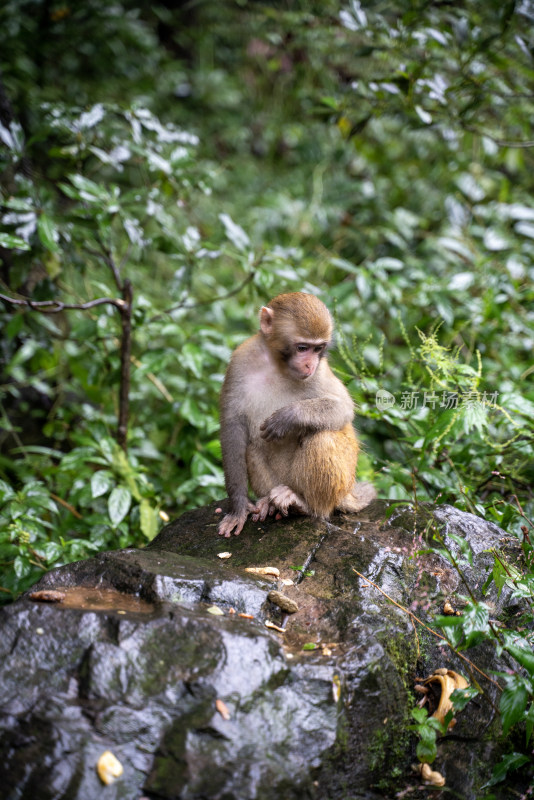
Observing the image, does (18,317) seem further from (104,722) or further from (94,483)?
(104,722)

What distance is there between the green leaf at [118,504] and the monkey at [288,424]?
2.87ft

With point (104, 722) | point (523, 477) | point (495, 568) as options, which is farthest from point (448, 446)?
point (104, 722)

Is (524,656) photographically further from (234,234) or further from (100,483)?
(234,234)

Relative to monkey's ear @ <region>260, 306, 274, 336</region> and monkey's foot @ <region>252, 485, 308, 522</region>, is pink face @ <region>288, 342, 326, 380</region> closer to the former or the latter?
monkey's ear @ <region>260, 306, 274, 336</region>

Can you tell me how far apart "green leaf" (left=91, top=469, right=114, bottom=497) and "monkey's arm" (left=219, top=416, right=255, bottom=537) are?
0.97 metres

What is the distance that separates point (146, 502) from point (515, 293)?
12.8 ft

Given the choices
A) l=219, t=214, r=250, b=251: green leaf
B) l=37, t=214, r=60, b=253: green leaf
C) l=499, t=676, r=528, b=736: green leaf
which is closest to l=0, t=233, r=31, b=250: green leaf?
l=37, t=214, r=60, b=253: green leaf

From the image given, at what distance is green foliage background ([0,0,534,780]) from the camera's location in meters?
4.55

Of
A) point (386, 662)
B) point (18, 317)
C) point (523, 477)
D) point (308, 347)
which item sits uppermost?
point (308, 347)

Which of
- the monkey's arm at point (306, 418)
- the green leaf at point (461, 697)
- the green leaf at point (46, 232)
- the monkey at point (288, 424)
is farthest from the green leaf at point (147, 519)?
the green leaf at point (461, 697)

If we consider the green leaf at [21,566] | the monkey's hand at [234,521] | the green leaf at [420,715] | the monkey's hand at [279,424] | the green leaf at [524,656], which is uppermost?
the green leaf at [524,656]

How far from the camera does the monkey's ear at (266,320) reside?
421 cm

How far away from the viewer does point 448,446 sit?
461 cm

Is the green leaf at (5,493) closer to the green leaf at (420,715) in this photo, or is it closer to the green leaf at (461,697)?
the green leaf at (420,715)
